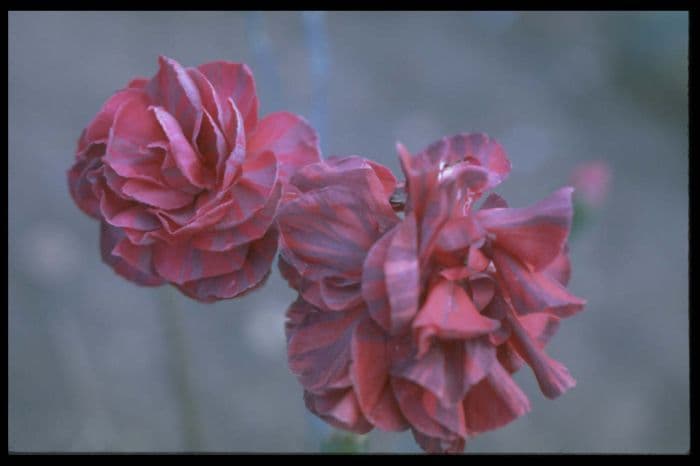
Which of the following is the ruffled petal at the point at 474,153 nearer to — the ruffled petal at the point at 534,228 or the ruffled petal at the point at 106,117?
the ruffled petal at the point at 534,228

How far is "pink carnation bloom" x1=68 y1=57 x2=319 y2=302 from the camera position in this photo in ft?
1.10

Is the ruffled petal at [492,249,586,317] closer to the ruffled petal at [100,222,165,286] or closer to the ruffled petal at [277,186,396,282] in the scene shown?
the ruffled petal at [277,186,396,282]

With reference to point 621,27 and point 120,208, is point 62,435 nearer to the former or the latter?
point 120,208

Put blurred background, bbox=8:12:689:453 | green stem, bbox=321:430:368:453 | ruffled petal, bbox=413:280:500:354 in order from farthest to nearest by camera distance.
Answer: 1. blurred background, bbox=8:12:689:453
2. green stem, bbox=321:430:368:453
3. ruffled petal, bbox=413:280:500:354

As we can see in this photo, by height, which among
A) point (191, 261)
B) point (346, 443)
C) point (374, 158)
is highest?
point (374, 158)

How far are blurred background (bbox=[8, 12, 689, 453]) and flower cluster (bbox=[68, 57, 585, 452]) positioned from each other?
15 centimetres

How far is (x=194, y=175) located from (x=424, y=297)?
0.40 feet

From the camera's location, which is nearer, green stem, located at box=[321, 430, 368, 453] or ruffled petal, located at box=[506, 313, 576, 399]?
ruffled petal, located at box=[506, 313, 576, 399]

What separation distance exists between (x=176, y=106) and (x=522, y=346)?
0.18 meters

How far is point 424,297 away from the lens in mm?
283

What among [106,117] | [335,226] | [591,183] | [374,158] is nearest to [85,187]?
[106,117]

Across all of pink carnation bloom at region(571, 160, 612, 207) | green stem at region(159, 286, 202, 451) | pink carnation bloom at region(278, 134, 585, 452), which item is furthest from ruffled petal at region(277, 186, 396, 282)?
pink carnation bloom at region(571, 160, 612, 207)

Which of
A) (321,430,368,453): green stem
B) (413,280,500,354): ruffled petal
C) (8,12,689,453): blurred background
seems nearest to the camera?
(413,280,500,354): ruffled petal

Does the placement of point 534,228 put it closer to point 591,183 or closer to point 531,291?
point 531,291
